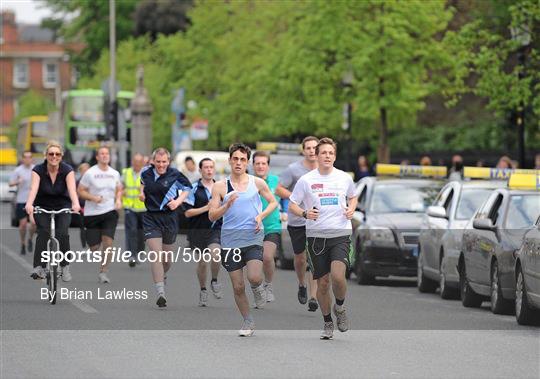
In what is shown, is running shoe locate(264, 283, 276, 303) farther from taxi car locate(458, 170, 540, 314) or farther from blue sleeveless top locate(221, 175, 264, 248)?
blue sleeveless top locate(221, 175, 264, 248)

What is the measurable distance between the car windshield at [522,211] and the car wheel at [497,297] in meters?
0.54

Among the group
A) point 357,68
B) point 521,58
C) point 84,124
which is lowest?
point 84,124

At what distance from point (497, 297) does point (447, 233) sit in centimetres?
331

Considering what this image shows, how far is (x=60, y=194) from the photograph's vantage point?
62.5ft

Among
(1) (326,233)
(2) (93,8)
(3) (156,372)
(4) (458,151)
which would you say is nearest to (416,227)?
(1) (326,233)

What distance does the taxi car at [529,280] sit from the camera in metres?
15.9

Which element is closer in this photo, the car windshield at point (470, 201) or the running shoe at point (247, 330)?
the running shoe at point (247, 330)

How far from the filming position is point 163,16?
9288 centimetres

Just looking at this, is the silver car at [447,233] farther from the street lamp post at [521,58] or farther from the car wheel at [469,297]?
the street lamp post at [521,58]

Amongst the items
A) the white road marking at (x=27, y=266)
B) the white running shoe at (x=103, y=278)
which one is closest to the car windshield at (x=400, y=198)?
the white running shoe at (x=103, y=278)

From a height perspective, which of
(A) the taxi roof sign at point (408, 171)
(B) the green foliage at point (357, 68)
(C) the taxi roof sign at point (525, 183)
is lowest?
(A) the taxi roof sign at point (408, 171)

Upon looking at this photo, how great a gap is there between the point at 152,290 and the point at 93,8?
83382 millimetres

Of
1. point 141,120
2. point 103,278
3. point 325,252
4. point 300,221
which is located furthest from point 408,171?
point 141,120

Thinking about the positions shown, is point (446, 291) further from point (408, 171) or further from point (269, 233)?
point (408, 171)
